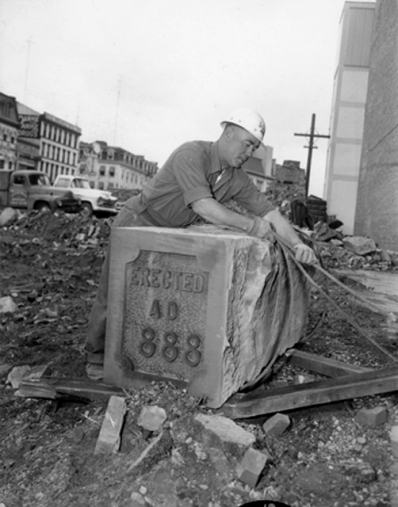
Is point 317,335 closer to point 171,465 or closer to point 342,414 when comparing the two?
point 342,414

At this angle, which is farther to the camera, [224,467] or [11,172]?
[11,172]

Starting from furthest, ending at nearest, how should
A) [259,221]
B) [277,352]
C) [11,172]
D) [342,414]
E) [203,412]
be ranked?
[11,172] < [277,352] < [259,221] < [342,414] < [203,412]

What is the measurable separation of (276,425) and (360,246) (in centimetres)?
1190

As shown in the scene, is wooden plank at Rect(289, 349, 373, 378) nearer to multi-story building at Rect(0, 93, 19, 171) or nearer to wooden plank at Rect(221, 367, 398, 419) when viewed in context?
wooden plank at Rect(221, 367, 398, 419)

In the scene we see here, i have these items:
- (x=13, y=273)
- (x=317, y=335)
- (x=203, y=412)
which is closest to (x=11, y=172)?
(x=13, y=273)

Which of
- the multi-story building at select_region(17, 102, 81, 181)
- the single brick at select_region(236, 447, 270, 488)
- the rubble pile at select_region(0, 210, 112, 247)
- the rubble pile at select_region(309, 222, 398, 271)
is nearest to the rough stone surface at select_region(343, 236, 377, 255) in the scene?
the rubble pile at select_region(309, 222, 398, 271)

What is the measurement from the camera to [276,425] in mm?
3072

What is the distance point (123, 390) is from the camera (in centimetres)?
334

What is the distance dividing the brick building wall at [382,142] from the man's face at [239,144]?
35.6ft

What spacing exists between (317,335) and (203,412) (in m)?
2.28

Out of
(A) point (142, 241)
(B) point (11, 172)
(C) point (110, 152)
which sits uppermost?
(C) point (110, 152)

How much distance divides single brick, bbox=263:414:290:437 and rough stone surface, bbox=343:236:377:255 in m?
11.4

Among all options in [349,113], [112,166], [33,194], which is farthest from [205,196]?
[112,166]

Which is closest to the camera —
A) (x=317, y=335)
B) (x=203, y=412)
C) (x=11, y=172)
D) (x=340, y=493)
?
(x=340, y=493)
